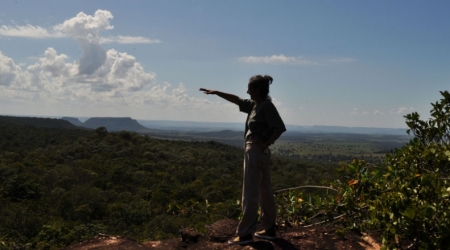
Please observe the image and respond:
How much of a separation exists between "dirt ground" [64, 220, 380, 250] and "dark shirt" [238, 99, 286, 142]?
3.75 feet

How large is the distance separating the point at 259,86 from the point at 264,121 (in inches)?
14.0

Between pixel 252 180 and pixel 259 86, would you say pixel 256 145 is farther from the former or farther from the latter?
pixel 259 86

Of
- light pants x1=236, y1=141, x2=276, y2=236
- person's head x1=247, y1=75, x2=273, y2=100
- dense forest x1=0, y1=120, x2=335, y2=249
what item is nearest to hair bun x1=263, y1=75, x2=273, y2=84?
person's head x1=247, y1=75, x2=273, y2=100

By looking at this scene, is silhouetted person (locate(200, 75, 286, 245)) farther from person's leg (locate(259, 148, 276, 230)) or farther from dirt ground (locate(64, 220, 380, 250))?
dirt ground (locate(64, 220, 380, 250))

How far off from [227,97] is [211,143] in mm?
55028

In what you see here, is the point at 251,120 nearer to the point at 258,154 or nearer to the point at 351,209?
the point at 258,154

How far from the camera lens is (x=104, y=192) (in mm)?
23062

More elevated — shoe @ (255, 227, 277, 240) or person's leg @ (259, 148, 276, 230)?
person's leg @ (259, 148, 276, 230)

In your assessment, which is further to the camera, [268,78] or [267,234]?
[267,234]

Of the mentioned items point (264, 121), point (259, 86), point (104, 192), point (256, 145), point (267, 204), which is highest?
point (259, 86)

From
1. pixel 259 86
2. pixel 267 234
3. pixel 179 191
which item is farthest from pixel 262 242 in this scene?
pixel 179 191

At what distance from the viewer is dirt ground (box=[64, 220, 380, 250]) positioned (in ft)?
13.5

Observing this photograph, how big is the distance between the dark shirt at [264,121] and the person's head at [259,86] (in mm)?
90

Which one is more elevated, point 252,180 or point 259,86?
point 259,86
